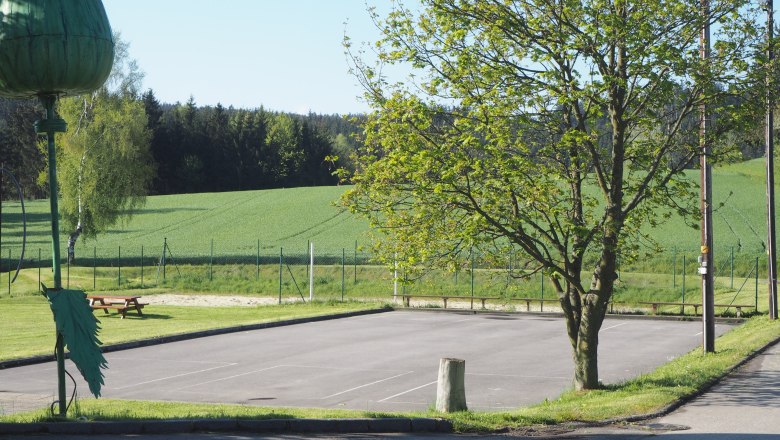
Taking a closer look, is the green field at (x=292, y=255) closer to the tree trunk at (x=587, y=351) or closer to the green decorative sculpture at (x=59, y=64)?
the tree trunk at (x=587, y=351)

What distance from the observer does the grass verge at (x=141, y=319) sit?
2505 centimetres

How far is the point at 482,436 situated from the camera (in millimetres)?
12195

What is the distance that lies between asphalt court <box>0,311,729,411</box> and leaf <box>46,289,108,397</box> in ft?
18.3

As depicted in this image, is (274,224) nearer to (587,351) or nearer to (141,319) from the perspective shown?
(141,319)

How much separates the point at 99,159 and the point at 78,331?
46.6 metres

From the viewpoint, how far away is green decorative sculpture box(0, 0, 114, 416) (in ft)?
37.2

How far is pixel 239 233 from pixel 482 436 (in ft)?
206

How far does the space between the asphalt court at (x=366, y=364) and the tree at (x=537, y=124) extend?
2.92 meters

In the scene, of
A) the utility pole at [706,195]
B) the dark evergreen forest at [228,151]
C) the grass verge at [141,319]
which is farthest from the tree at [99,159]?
the dark evergreen forest at [228,151]

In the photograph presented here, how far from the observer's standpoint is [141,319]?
108ft

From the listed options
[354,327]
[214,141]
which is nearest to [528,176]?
[354,327]

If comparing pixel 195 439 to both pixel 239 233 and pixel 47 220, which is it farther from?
pixel 47 220

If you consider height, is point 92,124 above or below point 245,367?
above

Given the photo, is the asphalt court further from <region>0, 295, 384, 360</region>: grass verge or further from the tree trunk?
<region>0, 295, 384, 360</region>: grass verge
